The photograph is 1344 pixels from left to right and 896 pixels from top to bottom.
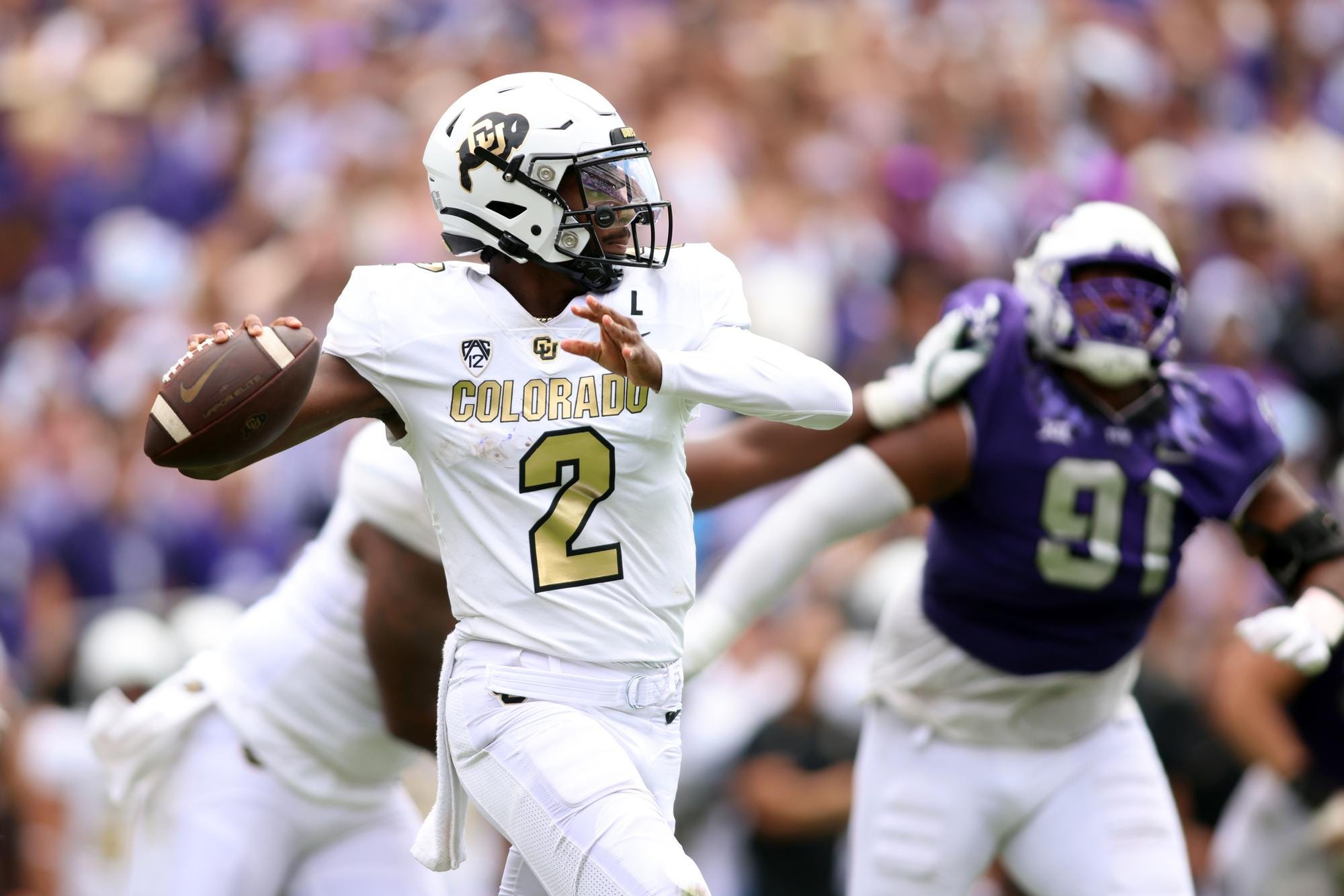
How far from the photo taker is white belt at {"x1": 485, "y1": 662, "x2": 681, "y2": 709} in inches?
144

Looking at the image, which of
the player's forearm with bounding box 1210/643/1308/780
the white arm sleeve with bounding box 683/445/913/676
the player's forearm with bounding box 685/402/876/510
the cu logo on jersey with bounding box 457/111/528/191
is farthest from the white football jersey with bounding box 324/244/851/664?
the player's forearm with bounding box 1210/643/1308/780

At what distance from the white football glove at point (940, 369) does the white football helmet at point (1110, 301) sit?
160 mm

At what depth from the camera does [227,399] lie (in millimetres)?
3463

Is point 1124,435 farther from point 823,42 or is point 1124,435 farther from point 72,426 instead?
point 823,42

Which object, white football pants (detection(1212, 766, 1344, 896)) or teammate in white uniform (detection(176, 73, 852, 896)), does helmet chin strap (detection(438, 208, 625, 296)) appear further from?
white football pants (detection(1212, 766, 1344, 896))

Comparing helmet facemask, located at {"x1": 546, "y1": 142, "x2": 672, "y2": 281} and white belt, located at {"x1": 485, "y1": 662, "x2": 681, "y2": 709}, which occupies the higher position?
helmet facemask, located at {"x1": 546, "y1": 142, "x2": 672, "y2": 281}

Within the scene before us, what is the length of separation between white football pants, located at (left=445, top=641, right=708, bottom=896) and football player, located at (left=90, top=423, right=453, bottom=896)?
893 millimetres

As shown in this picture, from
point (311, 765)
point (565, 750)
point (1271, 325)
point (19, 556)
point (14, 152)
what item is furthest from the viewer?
point (14, 152)

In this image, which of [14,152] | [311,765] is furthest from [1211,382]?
[14,152]

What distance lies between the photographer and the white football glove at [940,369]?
487 centimetres

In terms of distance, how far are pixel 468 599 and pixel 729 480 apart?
1.22 m

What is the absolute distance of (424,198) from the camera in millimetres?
9156

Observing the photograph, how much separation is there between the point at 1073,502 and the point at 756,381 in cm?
152

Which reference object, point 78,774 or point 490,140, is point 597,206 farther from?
point 78,774
